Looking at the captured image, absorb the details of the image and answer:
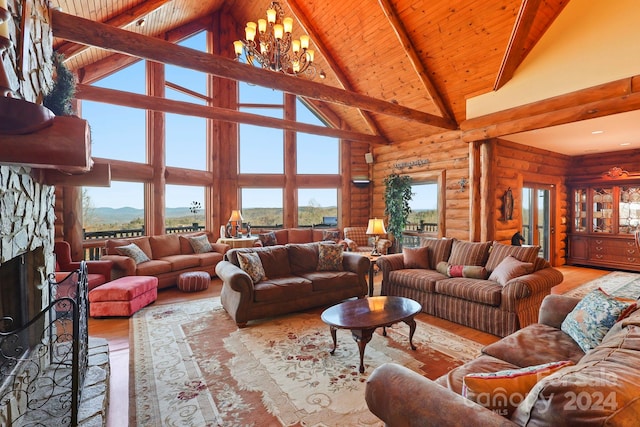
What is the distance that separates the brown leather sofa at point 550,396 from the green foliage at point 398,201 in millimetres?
5994

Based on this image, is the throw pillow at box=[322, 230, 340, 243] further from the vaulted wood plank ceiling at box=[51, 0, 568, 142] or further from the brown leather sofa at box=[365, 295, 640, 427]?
the brown leather sofa at box=[365, 295, 640, 427]

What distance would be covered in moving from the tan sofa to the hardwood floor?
0.34 meters

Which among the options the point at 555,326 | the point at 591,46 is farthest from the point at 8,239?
the point at 591,46

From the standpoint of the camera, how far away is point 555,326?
251cm

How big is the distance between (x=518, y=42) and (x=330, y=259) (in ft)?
13.7

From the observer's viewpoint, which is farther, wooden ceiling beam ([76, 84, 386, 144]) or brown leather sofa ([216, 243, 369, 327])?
wooden ceiling beam ([76, 84, 386, 144])

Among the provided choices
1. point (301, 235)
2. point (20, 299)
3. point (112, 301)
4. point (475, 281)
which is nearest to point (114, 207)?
point (112, 301)

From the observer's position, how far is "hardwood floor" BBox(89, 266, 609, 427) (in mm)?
2304

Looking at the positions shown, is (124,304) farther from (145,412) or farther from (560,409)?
(560,409)

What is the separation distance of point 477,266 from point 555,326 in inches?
65.2

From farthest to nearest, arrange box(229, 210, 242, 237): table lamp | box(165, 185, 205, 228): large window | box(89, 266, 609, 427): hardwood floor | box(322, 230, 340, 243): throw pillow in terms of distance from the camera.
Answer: box(322, 230, 340, 243): throw pillow
box(165, 185, 205, 228): large window
box(229, 210, 242, 237): table lamp
box(89, 266, 609, 427): hardwood floor

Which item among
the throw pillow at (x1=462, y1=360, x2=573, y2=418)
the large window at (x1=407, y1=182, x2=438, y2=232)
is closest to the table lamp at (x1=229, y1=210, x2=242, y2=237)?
the large window at (x1=407, y1=182, x2=438, y2=232)

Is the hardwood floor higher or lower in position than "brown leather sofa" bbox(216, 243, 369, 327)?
lower

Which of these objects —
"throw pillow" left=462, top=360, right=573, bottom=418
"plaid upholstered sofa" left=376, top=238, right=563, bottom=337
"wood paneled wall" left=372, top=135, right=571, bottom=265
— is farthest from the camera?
"wood paneled wall" left=372, top=135, right=571, bottom=265
